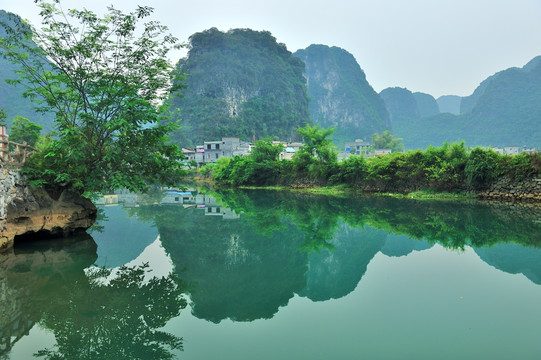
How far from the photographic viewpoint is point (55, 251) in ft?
28.7

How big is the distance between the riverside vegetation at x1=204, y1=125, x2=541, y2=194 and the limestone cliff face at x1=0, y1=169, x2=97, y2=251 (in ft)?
61.1

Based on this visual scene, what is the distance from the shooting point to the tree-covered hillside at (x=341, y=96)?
125688 millimetres

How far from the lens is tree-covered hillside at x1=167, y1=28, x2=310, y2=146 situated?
247 feet

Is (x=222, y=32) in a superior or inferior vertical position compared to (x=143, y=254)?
superior

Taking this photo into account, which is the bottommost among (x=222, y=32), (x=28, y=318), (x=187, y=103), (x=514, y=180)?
(x=28, y=318)

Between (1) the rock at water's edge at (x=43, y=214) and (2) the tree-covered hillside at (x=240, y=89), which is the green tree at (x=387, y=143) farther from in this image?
(1) the rock at water's edge at (x=43, y=214)

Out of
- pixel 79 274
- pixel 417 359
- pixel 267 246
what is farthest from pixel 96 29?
pixel 417 359

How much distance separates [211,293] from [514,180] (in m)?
17.7

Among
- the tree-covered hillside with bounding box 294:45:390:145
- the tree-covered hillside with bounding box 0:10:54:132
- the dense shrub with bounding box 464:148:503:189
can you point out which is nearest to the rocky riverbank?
the dense shrub with bounding box 464:148:503:189

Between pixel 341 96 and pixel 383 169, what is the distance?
116m

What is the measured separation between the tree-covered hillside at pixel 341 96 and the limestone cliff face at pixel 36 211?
10409 centimetres

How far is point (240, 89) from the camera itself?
88.6m

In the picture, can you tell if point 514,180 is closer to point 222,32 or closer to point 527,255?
point 527,255

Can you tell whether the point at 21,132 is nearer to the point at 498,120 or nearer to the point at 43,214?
the point at 43,214
